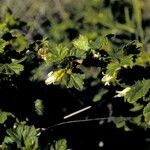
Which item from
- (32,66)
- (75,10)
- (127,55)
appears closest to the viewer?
(127,55)

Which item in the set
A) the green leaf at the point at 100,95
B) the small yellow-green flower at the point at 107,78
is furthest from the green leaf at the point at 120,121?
the small yellow-green flower at the point at 107,78

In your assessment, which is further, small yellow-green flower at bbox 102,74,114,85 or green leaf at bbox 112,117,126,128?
green leaf at bbox 112,117,126,128

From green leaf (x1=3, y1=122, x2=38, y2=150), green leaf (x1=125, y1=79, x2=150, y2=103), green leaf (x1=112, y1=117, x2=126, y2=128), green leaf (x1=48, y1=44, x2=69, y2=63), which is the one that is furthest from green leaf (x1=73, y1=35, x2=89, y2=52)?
green leaf (x1=112, y1=117, x2=126, y2=128)

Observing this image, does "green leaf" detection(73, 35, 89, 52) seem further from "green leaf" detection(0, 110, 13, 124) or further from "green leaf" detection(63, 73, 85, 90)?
"green leaf" detection(0, 110, 13, 124)

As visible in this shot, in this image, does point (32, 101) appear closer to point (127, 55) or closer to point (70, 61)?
point (70, 61)

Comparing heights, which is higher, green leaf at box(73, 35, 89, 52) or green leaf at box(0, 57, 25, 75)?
green leaf at box(0, 57, 25, 75)

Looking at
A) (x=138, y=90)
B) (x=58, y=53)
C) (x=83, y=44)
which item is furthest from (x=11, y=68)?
(x=138, y=90)

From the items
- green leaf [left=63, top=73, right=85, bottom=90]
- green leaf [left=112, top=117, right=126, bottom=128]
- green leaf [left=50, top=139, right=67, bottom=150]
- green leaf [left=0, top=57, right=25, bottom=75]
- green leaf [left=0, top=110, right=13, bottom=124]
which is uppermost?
green leaf [left=0, top=57, right=25, bottom=75]

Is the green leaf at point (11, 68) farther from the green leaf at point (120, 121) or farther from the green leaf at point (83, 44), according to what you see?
the green leaf at point (120, 121)

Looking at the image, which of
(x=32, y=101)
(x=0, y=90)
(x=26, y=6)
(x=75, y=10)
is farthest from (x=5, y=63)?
(x=75, y=10)
